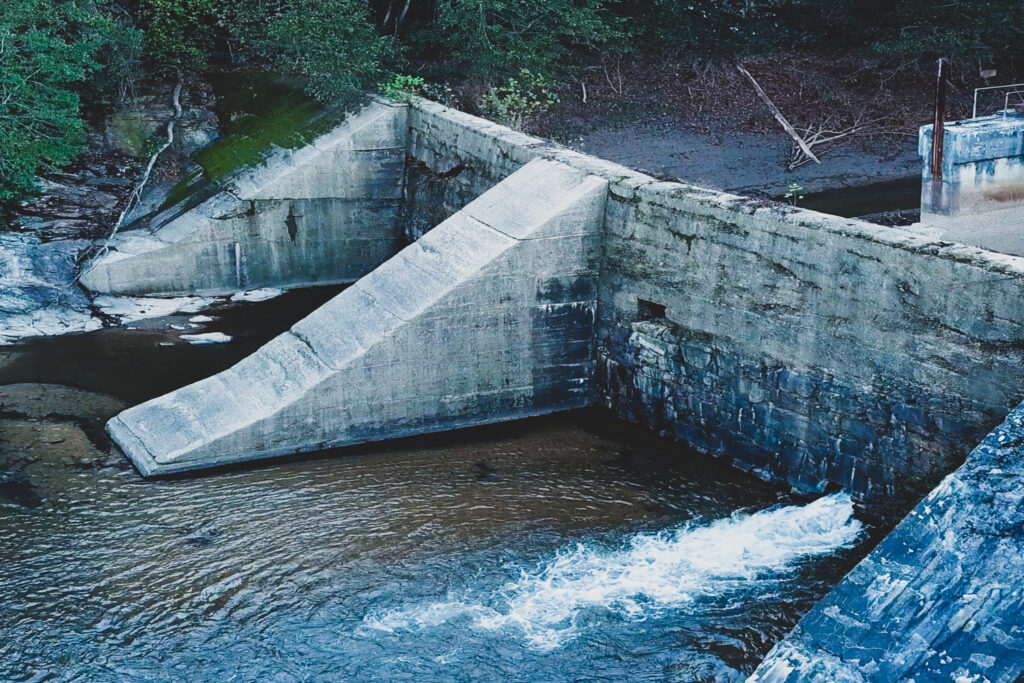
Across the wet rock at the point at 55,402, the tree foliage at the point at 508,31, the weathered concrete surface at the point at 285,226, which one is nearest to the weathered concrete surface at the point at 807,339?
the weathered concrete surface at the point at 285,226

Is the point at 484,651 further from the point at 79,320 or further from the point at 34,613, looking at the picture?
the point at 79,320

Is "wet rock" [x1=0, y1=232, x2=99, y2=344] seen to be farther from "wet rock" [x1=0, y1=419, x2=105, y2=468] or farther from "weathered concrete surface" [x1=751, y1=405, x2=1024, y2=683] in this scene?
"weathered concrete surface" [x1=751, y1=405, x2=1024, y2=683]

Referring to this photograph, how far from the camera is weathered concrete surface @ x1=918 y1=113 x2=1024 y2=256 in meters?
13.0

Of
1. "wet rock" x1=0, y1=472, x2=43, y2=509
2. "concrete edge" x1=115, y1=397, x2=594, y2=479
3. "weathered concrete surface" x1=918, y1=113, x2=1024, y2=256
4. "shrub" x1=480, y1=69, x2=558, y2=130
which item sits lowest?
"wet rock" x1=0, y1=472, x2=43, y2=509

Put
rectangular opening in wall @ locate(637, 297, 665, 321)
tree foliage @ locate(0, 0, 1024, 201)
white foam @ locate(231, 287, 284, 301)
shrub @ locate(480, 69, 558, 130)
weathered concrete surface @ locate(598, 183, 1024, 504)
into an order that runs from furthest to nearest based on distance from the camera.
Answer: shrub @ locate(480, 69, 558, 130), tree foliage @ locate(0, 0, 1024, 201), white foam @ locate(231, 287, 284, 301), rectangular opening in wall @ locate(637, 297, 665, 321), weathered concrete surface @ locate(598, 183, 1024, 504)

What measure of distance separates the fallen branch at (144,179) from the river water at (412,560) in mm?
3479

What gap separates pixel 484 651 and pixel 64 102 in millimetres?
11296

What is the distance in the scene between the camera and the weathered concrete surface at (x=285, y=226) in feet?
48.4

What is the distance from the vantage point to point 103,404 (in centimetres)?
1203

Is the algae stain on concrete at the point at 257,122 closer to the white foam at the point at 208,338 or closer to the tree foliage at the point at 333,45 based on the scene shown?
the tree foliage at the point at 333,45

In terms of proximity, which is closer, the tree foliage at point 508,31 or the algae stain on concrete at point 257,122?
the algae stain on concrete at point 257,122

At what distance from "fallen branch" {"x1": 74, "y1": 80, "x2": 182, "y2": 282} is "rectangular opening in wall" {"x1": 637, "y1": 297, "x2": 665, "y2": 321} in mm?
7378

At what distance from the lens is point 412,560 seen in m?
9.12

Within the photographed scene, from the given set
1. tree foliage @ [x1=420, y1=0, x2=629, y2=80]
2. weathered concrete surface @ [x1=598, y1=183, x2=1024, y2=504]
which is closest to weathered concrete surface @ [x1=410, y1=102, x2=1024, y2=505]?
weathered concrete surface @ [x1=598, y1=183, x2=1024, y2=504]
